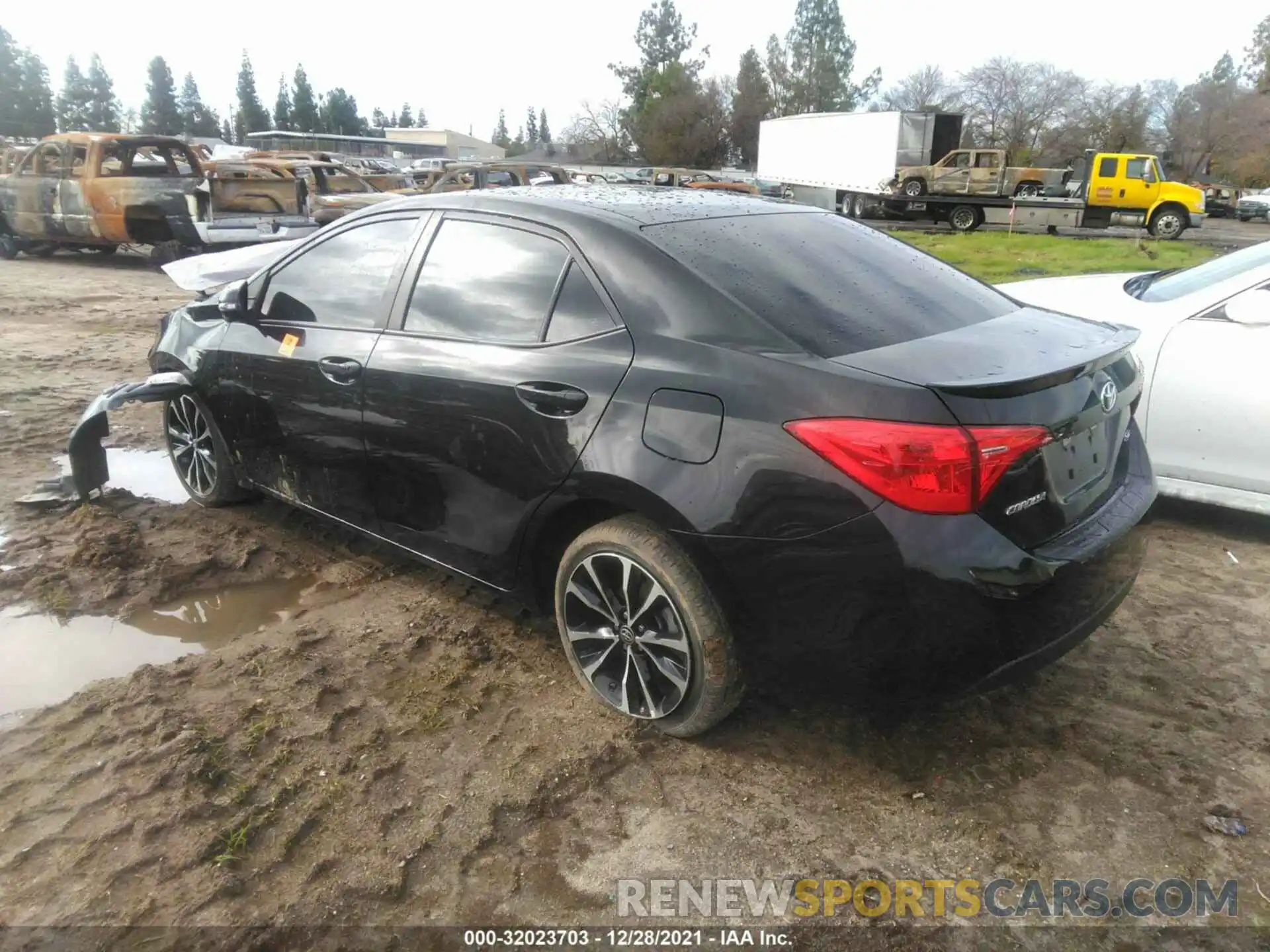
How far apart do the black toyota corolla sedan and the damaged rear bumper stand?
98 centimetres

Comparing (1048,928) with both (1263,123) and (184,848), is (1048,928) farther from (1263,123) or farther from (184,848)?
(1263,123)

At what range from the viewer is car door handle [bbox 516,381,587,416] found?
9.30ft

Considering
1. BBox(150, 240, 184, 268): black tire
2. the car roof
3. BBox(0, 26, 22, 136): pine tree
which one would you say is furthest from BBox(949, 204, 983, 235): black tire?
BBox(0, 26, 22, 136): pine tree

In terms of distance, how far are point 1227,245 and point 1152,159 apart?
468cm

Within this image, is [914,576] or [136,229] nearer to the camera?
[914,576]

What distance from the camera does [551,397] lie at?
2.89 m

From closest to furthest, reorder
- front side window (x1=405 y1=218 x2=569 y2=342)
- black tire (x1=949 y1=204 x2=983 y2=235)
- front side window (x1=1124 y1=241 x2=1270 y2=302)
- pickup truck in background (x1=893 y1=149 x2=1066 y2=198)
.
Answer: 1. front side window (x1=405 y1=218 x2=569 y2=342)
2. front side window (x1=1124 y1=241 x2=1270 y2=302)
3. pickup truck in background (x1=893 y1=149 x2=1066 y2=198)
4. black tire (x1=949 y1=204 x2=983 y2=235)

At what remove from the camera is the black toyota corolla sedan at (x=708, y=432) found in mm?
2369

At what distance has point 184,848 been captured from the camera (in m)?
2.45

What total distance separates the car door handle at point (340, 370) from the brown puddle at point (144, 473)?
6.08 feet

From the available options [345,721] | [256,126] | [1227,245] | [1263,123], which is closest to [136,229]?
[345,721]

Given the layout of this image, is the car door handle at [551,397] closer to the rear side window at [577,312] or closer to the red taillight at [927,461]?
the rear side window at [577,312]

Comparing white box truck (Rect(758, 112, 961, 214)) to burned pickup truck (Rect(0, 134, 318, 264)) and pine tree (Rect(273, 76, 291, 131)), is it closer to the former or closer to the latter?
burned pickup truck (Rect(0, 134, 318, 264))

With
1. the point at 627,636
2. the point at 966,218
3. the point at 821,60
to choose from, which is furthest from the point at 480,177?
the point at 821,60
